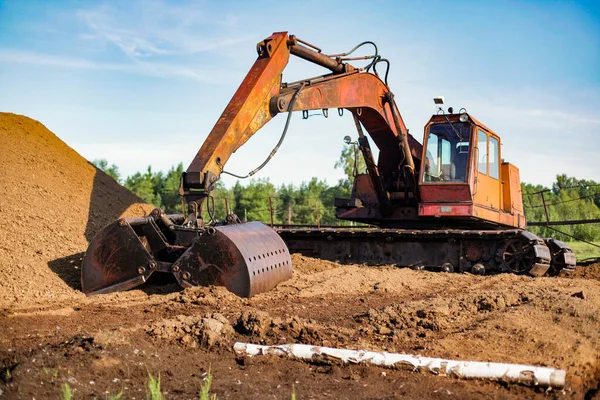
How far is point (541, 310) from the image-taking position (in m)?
6.74

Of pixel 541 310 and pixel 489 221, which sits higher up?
pixel 489 221

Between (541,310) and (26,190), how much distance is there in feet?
26.0

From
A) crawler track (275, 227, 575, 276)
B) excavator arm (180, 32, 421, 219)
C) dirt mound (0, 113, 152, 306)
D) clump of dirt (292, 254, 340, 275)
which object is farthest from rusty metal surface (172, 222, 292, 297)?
crawler track (275, 227, 575, 276)

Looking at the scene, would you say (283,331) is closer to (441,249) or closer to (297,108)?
(297,108)

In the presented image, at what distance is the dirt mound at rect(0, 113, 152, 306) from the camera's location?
848 centimetres

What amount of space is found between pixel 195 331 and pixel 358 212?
8.08 meters

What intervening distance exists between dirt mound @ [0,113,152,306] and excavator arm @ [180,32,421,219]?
7.03 feet

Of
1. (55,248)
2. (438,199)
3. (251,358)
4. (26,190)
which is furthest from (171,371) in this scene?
(438,199)

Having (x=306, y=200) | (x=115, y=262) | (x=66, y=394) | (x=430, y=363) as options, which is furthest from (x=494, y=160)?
(x=306, y=200)

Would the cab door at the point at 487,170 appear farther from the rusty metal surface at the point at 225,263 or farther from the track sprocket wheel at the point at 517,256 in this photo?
the rusty metal surface at the point at 225,263

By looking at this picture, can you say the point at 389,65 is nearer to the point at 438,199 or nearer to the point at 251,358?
the point at 438,199

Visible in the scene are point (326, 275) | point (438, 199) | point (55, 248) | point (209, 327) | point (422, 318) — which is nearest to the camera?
point (209, 327)

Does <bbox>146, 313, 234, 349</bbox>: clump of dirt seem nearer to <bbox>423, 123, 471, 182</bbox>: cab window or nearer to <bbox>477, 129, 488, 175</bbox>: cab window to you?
<bbox>423, 123, 471, 182</bbox>: cab window

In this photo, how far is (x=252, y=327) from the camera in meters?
5.91
